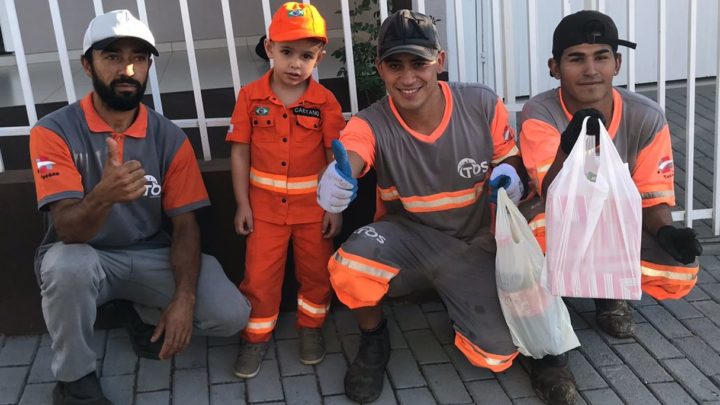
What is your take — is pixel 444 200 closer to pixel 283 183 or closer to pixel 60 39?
pixel 283 183

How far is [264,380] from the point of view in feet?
11.0

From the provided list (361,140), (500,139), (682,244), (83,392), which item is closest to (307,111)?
(361,140)

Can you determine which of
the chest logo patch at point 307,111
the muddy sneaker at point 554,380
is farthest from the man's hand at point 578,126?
the chest logo patch at point 307,111

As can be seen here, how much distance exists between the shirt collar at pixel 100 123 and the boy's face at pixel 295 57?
23.8 inches

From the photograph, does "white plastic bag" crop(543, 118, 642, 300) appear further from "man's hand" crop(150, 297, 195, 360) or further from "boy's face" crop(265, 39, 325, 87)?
"man's hand" crop(150, 297, 195, 360)

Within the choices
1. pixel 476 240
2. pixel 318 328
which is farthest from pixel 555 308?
pixel 318 328

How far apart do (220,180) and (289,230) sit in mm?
435

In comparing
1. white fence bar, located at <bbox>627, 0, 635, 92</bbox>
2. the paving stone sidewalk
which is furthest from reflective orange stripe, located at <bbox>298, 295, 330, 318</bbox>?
white fence bar, located at <bbox>627, 0, 635, 92</bbox>

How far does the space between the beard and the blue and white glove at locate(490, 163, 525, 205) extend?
4.75 ft

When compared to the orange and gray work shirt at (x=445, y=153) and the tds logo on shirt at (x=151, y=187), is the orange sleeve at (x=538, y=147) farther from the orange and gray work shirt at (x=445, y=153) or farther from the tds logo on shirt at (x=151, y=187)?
the tds logo on shirt at (x=151, y=187)

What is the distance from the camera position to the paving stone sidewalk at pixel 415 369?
321 centimetres

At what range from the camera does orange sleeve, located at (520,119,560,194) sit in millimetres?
3266

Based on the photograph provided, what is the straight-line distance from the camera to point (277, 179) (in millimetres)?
3502

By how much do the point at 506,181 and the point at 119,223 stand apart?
1543 millimetres
